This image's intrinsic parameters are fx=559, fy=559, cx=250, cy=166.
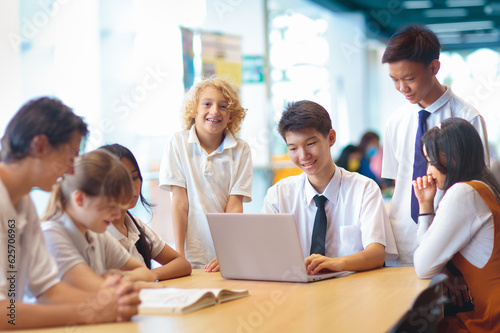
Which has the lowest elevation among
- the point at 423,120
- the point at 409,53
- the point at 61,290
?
the point at 61,290

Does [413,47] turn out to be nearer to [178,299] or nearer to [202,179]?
[202,179]

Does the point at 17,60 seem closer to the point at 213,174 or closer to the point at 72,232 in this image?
the point at 213,174

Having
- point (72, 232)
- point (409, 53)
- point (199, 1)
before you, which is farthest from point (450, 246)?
point (199, 1)

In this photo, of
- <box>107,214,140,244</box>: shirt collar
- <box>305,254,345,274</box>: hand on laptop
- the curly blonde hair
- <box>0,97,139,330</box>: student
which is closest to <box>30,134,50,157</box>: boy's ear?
<box>0,97,139,330</box>: student

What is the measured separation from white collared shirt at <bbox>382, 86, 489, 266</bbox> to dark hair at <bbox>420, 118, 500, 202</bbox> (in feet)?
1.24

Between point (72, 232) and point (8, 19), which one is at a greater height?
point (8, 19)

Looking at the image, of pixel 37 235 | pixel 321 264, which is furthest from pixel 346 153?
pixel 37 235

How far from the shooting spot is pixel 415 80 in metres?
2.41

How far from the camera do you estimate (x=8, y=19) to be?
321 cm

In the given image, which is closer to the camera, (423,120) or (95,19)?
(423,120)

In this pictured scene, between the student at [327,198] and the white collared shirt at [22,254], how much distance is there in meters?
1.18

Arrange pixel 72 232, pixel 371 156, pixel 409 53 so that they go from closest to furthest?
1. pixel 72 232
2. pixel 409 53
3. pixel 371 156

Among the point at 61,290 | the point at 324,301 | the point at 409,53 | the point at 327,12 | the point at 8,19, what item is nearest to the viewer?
the point at 61,290

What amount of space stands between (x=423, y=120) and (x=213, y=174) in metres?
1.03
